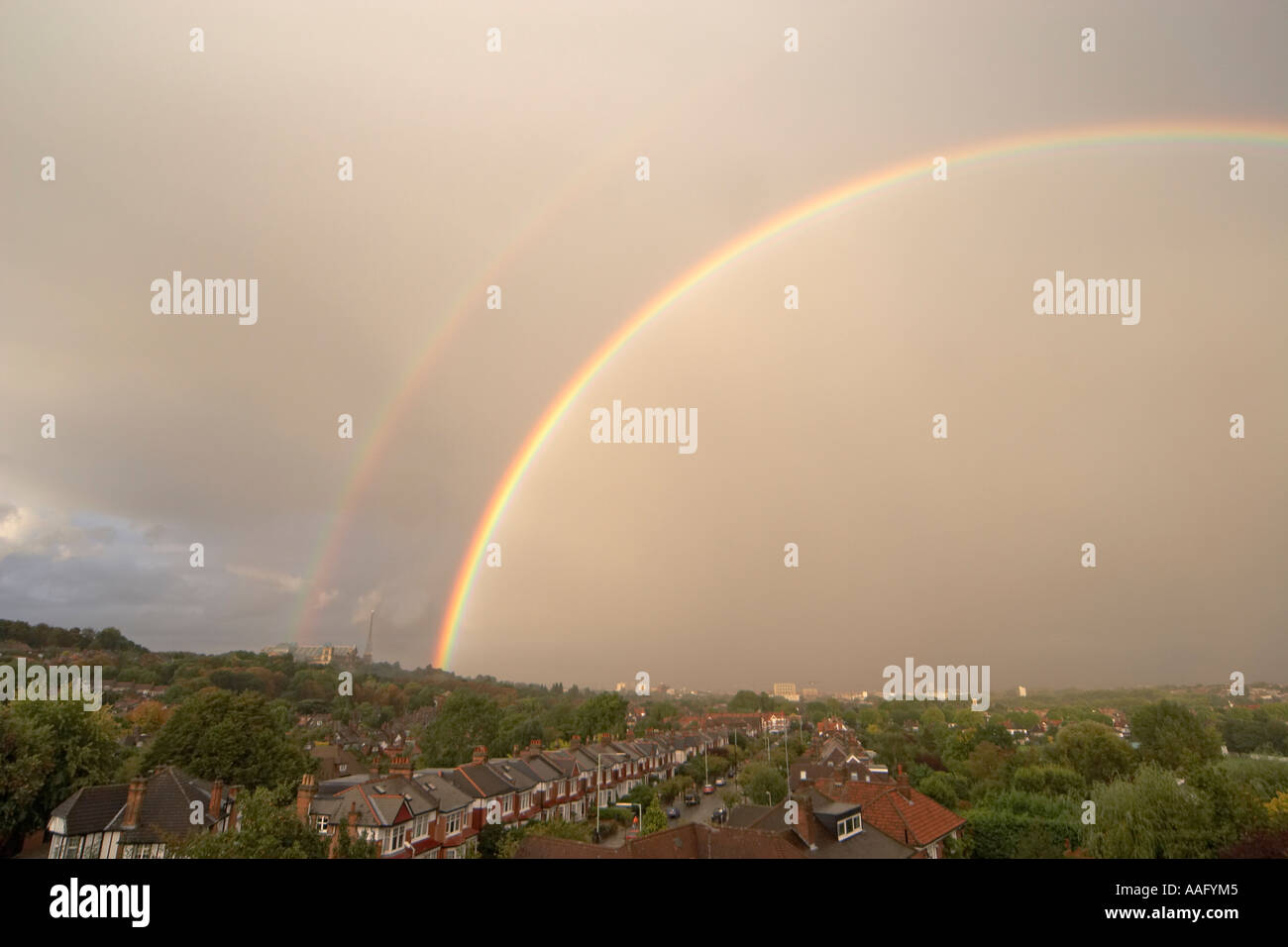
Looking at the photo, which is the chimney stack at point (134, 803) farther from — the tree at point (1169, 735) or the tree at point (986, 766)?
the tree at point (1169, 735)

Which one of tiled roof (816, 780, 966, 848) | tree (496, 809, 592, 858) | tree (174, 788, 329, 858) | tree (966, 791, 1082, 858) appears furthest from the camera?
tree (966, 791, 1082, 858)

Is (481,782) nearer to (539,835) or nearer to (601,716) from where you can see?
(539,835)

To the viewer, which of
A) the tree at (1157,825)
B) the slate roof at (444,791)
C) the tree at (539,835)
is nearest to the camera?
the tree at (539,835)

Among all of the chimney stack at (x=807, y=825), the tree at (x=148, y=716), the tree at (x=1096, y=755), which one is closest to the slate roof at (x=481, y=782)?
the chimney stack at (x=807, y=825)

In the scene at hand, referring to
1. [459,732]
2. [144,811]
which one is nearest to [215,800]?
[144,811]

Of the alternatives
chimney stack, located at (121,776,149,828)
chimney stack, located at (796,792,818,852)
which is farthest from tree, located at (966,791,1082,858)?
chimney stack, located at (121,776,149,828)

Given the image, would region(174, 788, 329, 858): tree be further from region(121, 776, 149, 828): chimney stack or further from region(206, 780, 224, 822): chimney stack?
region(206, 780, 224, 822): chimney stack
